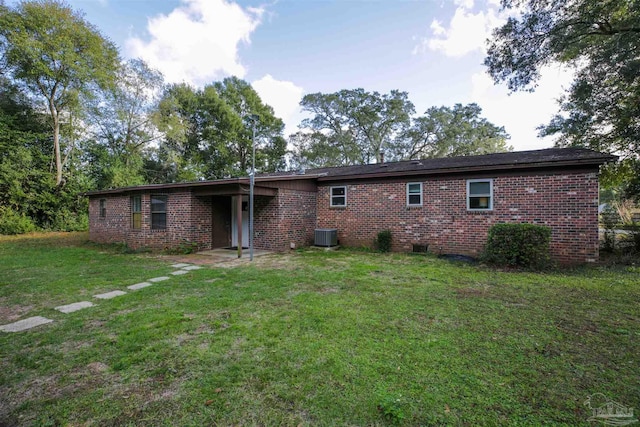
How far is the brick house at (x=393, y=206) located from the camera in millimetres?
7609

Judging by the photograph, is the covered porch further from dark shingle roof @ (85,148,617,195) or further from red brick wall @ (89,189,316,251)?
dark shingle roof @ (85,148,617,195)

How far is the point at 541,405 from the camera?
2.08 metres

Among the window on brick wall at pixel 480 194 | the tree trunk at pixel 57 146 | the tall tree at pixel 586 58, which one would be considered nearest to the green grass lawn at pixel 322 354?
the window on brick wall at pixel 480 194

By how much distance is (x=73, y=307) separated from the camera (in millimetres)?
4262

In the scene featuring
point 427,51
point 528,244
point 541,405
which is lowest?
point 541,405

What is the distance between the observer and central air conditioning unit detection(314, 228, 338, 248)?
34.6ft

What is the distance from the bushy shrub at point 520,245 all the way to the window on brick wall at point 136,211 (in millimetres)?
11543

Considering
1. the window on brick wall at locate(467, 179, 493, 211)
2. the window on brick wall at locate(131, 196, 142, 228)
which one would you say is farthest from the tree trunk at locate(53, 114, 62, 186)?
the window on brick wall at locate(467, 179, 493, 211)

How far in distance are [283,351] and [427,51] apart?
14115 millimetres

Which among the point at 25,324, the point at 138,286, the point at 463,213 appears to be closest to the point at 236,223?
the point at 138,286

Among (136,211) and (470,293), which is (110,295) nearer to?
(470,293)

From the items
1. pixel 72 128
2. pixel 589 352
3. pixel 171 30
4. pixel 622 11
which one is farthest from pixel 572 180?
pixel 72 128

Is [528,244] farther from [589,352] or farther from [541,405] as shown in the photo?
[541,405]

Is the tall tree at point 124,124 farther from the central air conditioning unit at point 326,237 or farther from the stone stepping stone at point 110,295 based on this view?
the stone stepping stone at point 110,295
